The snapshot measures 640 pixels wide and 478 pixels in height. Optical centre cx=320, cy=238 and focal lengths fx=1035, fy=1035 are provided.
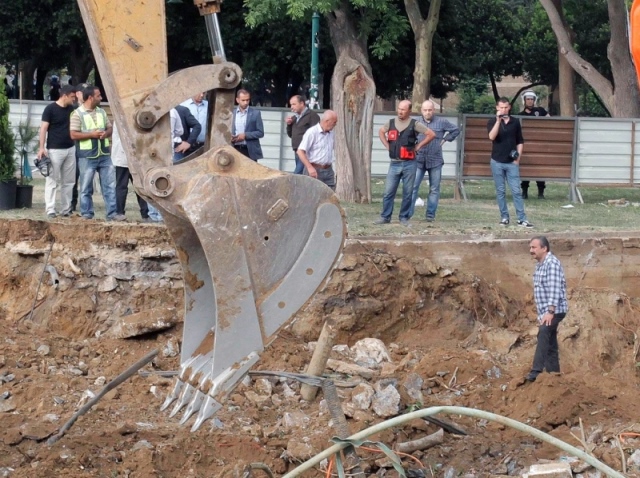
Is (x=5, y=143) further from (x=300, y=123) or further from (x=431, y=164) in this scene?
(x=431, y=164)

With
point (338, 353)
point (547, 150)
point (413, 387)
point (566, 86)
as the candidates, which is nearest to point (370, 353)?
point (338, 353)

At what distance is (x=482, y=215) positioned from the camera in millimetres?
14367

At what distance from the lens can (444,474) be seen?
24.1 ft

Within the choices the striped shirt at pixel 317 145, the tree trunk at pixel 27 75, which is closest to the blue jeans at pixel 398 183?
the striped shirt at pixel 317 145

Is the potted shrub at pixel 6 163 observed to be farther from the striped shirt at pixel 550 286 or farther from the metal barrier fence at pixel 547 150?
the striped shirt at pixel 550 286

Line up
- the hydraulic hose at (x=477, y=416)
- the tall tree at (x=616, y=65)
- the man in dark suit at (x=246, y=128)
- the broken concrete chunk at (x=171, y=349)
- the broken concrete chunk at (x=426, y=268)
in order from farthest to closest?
the tall tree at (x=616, y=65), the man in dark suit at (x=246, y=128), the broken concrete chunk at (x=426, y=268), the broken concrete chunk at (x=171, y=349), the hydraulic hose at (x=477, y=416)

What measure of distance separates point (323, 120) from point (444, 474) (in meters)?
5.63

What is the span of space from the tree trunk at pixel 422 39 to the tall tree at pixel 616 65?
2.66 m

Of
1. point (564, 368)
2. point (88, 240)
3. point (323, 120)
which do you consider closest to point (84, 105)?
point (88, 240)

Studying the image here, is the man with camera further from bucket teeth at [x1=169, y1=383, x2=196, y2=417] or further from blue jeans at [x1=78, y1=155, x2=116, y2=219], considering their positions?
bucket teeth at [x1=169, y1=383, x2=196, y2=417]

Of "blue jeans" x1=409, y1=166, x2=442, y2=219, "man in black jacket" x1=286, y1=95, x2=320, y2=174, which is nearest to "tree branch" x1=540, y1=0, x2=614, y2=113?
"blue jeans" x1=409, y1=166, x2=442, y2=219

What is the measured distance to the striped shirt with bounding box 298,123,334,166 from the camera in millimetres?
12023

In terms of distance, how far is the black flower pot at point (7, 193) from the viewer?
13.0m

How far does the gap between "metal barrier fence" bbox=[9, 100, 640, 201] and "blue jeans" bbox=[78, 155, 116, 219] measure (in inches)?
187
